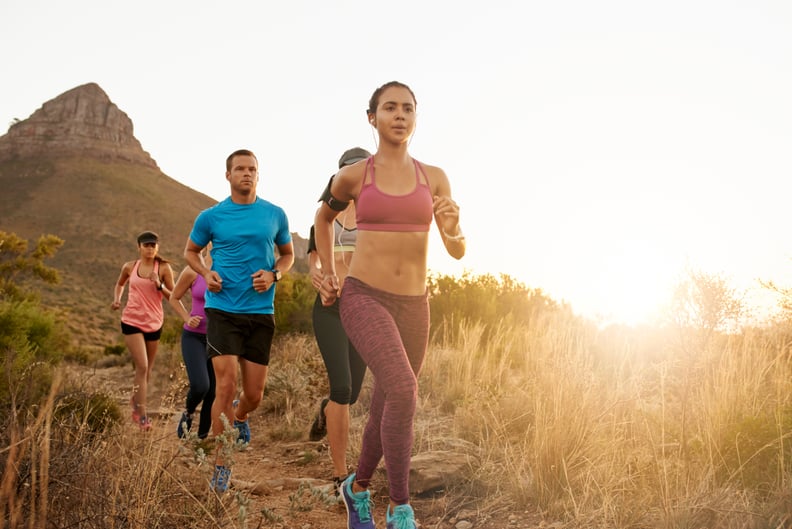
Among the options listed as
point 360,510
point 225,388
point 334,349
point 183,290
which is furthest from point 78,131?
point 360,510

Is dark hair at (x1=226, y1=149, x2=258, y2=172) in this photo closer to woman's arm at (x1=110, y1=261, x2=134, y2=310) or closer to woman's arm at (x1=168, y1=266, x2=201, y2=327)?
woman's arm at (x1=168, y1=266, x2=201, y2=327)

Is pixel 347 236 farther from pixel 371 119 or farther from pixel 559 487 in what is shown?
pixel 559 487

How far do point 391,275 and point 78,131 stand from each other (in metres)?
100.0

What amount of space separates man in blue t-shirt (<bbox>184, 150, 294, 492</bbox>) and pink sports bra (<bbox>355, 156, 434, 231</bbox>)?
1.73 meters

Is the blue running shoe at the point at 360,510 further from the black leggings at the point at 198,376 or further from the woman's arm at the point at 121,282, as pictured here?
the woman's arm at the point at 121,282

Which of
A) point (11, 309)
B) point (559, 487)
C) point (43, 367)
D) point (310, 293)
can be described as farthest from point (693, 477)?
point (310, 293)

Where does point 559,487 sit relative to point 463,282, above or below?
below

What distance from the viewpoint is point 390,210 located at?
335cm

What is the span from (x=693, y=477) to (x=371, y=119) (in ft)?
8.69

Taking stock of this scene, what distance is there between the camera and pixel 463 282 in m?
12.1

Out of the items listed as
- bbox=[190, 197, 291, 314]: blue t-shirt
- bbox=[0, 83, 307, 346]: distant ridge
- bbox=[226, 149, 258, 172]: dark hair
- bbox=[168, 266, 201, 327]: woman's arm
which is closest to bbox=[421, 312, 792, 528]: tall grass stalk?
bbox=[190, 197, 291, 314]: blue t-shirt

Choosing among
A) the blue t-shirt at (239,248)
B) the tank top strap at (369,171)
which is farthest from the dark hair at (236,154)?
the tank top strap at (369,171)

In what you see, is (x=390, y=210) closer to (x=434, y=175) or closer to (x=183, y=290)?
(x=434, y=175)

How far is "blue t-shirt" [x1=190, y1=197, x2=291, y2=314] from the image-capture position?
4859mm
